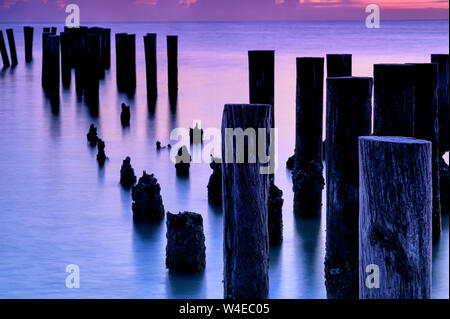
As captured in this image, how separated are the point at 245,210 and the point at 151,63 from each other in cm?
1344

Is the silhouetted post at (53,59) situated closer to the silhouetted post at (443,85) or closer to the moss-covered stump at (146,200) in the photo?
the moss-covered stump at (146,200)

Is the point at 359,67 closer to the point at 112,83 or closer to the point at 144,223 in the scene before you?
the point at 112,83

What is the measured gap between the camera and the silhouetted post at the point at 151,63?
1700cm

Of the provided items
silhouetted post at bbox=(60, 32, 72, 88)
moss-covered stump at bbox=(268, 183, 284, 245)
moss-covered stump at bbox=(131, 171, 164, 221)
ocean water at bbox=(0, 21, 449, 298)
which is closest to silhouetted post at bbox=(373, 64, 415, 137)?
ocean water at bbox=(0, 21, 449, 298)

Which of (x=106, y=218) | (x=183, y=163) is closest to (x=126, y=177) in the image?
(x=183, y=163)

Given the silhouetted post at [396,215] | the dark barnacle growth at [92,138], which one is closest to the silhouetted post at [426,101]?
the silhouetted post at [396,215]

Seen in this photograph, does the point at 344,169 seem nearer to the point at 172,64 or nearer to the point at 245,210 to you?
the point at 245,210

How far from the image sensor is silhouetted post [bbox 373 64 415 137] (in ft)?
14.2

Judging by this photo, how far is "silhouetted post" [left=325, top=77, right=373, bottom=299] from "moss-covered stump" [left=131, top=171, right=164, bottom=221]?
2.76 meters

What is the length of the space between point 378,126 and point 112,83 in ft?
60.8

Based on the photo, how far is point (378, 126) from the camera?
14.4 feet

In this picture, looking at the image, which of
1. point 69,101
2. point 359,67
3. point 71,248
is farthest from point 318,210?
point 359,67

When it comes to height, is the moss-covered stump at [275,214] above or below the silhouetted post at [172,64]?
below

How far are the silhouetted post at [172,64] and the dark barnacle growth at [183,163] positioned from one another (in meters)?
7.19
